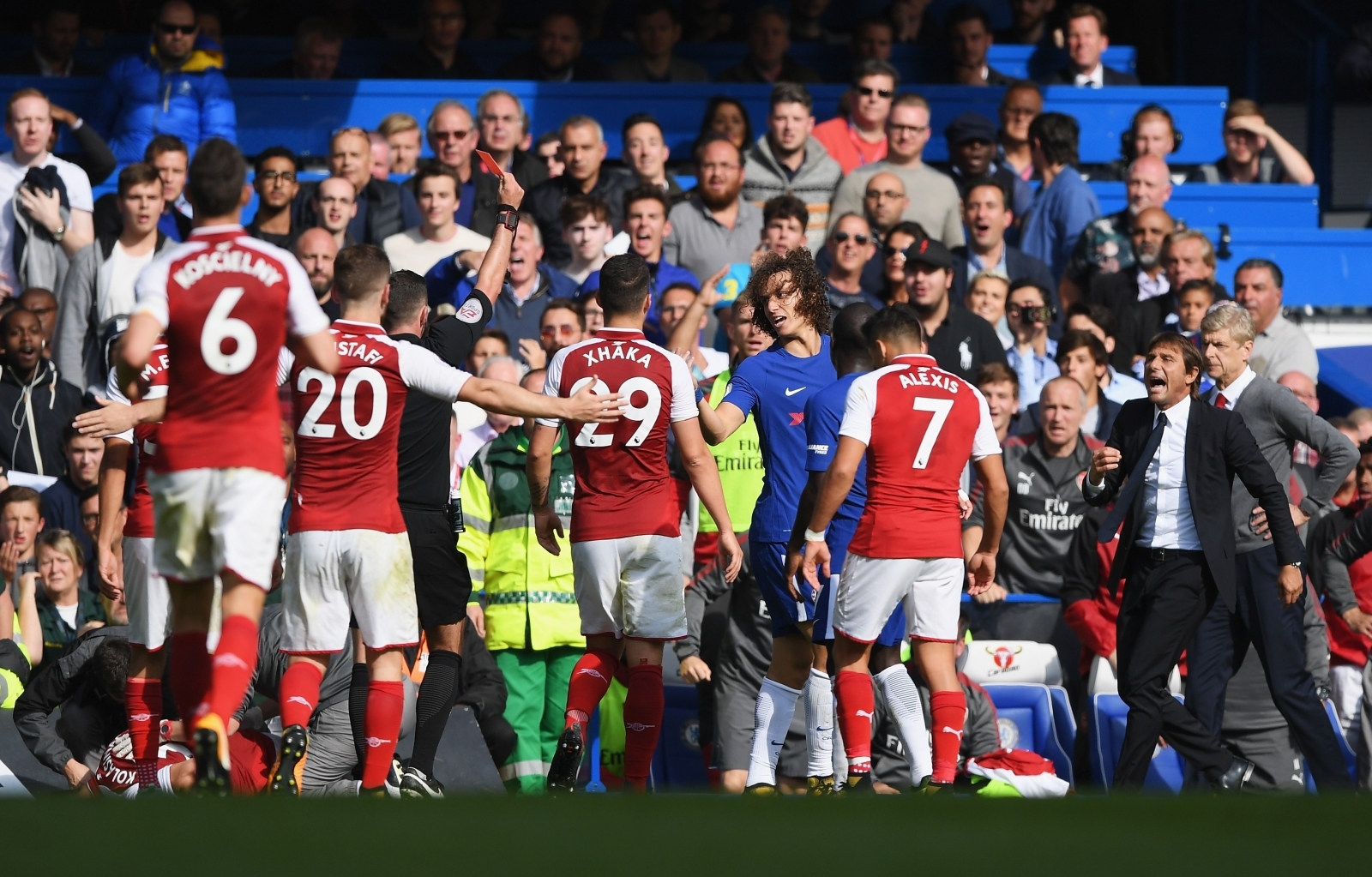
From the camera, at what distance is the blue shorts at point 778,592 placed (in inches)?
283

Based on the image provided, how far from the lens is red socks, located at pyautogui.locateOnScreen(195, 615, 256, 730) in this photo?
16.1 ft

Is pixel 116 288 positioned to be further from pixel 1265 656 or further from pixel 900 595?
pixel 1265 656

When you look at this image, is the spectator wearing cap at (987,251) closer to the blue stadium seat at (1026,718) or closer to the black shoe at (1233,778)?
the blue stadium seat at (1026,718)

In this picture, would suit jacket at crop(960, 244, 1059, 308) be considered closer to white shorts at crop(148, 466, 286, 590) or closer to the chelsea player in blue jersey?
the chelsea player in blue jersey

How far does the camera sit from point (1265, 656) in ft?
24.5

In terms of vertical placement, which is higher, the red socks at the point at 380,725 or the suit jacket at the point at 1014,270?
the suit jacket at the point at 1014,270

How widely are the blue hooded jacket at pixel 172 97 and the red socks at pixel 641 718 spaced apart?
20.1ft

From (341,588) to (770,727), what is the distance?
79.7 inches

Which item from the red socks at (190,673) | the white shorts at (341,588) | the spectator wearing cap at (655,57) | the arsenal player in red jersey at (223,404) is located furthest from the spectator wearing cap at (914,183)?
the red socks at (190,673)

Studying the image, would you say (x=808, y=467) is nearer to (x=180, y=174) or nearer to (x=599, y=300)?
(x=599, y=300)

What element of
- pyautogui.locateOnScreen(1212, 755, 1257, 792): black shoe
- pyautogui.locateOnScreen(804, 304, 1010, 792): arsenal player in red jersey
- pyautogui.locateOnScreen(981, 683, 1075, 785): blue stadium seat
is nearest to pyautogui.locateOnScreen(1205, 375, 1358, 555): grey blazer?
pyautogui.locateOnScreen(1212, 755, 1257, 792): black shoe

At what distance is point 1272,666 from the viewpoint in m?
7.45

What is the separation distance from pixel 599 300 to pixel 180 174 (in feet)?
14.5

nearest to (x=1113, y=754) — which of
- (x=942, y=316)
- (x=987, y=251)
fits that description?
(x=942, y=316)
